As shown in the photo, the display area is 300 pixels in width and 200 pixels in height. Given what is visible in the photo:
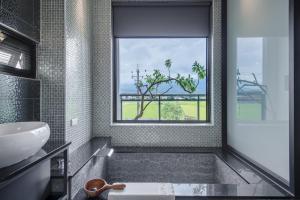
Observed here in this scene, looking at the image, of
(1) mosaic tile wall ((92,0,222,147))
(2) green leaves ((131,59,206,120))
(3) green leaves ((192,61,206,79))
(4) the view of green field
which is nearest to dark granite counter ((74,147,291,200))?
(1) mosaic tile wall ((92,0,222,147))

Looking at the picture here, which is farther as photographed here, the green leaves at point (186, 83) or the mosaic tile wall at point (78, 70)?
the green leaves at point (186, 83)

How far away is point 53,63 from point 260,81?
2049 mm

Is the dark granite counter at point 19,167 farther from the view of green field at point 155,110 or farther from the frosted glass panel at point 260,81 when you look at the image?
the view of green field at point 155,110

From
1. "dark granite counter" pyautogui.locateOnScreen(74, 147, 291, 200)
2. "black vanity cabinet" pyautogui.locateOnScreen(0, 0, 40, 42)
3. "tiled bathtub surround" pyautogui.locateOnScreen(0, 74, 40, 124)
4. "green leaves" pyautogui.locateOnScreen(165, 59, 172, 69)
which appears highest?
"black vanity cabinet" pyautogui.locateOnScreen(0, 0, 40, 42)

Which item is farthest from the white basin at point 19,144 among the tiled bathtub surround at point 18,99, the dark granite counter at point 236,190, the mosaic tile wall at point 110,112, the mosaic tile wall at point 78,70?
the mosaic tile wall at point 110,112

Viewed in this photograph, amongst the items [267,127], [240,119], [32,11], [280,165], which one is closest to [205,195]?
[280,165]

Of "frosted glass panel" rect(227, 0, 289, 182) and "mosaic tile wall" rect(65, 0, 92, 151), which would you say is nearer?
"frosted glass panel" rect(227, 0, 289, 182)

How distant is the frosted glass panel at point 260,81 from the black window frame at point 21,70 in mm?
2189

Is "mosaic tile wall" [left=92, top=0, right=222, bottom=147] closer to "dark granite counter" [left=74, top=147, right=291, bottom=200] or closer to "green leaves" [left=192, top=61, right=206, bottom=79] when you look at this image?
"green leaves" [left=192, top=61, right=206, bottom=79]

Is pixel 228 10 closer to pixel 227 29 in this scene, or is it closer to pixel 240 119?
pixel 227 29

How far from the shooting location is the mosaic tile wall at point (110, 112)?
3570 millimetres

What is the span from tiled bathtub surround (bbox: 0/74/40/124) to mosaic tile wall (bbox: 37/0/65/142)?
10cm

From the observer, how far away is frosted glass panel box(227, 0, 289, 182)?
202cm

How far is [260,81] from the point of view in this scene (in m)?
2.46
